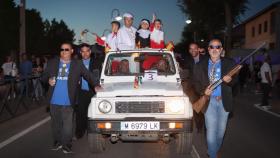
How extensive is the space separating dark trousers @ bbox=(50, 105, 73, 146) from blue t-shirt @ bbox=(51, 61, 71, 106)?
0.31 feet

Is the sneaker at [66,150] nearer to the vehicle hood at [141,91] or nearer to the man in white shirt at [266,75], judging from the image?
the vehicle hood at [141,91]

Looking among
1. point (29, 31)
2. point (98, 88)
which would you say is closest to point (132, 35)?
point (98, 88)

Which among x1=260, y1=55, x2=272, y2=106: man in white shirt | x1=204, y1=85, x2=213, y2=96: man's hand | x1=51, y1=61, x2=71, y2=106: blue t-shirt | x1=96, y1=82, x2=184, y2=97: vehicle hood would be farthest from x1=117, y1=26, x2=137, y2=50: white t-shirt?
x1=260, y1=55, x2=272, y2=106: man in white shirt

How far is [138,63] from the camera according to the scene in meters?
8.97

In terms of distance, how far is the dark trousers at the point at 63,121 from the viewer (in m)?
7.73

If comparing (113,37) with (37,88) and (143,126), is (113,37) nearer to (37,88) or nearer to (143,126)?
(143,126)

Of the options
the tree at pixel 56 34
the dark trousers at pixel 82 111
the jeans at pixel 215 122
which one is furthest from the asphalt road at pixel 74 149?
the tree at pixel 56 34

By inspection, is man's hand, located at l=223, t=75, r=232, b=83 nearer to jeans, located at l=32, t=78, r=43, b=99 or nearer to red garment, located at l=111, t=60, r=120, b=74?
red garment, located at l=111, t=60, r=120, b=74

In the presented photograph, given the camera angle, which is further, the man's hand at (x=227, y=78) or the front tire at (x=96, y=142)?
the front tire at (x=96, y=142)

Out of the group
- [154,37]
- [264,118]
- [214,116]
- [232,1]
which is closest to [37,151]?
[214,116]

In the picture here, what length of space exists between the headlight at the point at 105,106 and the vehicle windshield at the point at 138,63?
4.82 feet

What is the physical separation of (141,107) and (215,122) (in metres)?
1.22

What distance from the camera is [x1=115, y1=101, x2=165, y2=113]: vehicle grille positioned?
7.21 m

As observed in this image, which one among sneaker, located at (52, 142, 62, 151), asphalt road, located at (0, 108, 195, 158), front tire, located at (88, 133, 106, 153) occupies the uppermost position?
front tire, located at (88, 133, 106, 153)
